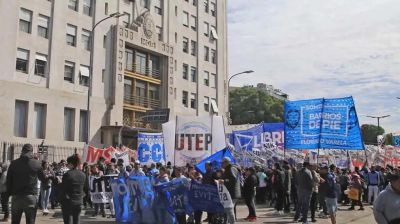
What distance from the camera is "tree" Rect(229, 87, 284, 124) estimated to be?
90688 mm

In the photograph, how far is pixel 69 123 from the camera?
1444 inches

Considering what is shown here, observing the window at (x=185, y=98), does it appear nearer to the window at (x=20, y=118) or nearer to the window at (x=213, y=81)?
the window at (x=213, y=81)

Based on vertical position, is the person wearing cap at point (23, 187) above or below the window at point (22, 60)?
below

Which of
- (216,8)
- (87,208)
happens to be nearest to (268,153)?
(87,208)

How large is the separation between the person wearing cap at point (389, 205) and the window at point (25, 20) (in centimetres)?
3086

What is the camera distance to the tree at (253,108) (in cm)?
9069

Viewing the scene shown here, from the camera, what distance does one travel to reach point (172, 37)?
4756cm

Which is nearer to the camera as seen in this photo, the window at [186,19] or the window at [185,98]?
the window at [185,98]

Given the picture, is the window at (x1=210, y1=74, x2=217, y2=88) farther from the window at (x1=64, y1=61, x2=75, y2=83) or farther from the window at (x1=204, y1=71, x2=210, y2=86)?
the window at (x1=64, y1=61, x2=75, y2=83)

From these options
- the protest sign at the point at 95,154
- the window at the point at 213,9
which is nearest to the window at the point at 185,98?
the window at the point at 213,9

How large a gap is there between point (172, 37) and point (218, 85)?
30.8 ft

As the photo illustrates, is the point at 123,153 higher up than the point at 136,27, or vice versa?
the point at 136,27

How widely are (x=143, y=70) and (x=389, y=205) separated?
38.7m

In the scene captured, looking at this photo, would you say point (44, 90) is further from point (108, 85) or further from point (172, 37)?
point (172, 37)
